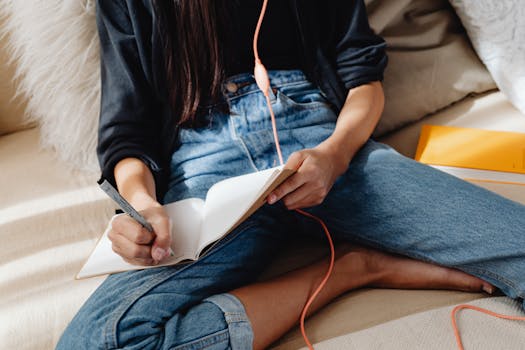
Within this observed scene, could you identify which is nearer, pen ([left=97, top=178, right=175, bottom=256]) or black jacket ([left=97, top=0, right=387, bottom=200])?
pen ([left=97, top=178, right=175, bottom=256])

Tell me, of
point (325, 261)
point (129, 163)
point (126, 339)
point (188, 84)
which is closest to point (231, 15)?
point (188, 84)

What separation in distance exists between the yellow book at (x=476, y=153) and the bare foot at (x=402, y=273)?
0.87 ft

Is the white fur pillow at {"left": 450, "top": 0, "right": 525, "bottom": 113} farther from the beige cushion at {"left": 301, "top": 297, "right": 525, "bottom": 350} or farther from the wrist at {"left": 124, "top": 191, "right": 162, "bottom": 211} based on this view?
the wrist at {"left": 124, "top": 191, "right": 162, "bottom": 211}

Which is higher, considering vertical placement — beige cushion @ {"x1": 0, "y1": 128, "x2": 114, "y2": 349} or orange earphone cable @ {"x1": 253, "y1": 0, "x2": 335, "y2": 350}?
orange earphone cable @ {"x1": 253, "y1": 0, "x2": 335, "y2": 350}

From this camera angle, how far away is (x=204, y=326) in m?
0.69

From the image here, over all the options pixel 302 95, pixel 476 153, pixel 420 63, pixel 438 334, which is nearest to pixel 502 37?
pixel 420 63

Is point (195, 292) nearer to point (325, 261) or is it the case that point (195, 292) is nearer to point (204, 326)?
point (204, 326)

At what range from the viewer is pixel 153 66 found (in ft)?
2.88

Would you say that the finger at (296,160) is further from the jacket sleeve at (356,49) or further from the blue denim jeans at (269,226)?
the jacket sleeve at (356,49)

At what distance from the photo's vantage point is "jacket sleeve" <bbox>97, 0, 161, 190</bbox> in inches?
34.2

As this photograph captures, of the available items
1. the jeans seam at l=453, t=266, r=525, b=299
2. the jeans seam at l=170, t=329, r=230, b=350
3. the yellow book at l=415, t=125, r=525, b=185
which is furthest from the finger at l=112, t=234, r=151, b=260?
the yellow book at l=415, t=125, r=525, b=185

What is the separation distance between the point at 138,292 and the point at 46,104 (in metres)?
0.57

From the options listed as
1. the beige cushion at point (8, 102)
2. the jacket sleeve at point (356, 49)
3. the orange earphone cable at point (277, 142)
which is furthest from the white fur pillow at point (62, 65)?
the jacket sleeve at point (356, 49)

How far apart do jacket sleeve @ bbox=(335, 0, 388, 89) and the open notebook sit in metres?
0.33
